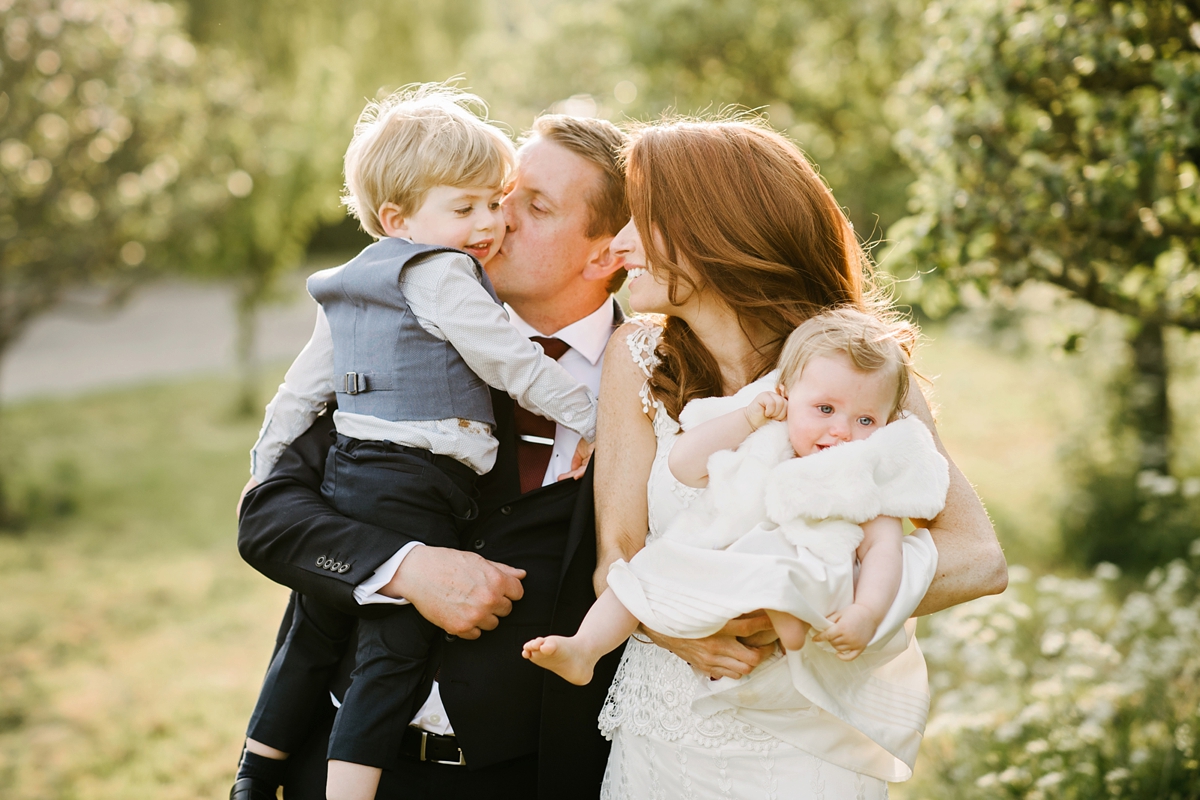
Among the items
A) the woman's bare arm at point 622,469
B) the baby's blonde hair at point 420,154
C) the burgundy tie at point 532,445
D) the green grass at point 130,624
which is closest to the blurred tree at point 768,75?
the green grass at point 130,624

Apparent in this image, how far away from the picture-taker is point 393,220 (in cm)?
236

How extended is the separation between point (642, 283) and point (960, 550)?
83 cm

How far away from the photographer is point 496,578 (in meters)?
2.04

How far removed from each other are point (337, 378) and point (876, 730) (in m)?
1.36

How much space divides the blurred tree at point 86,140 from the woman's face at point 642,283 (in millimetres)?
7072

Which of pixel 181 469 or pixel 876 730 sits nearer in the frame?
pixel 876 730

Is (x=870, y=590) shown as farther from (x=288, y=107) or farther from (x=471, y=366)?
(x=288, y=107)

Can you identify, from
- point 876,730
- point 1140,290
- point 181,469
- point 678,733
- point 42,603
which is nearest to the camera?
point 876,730

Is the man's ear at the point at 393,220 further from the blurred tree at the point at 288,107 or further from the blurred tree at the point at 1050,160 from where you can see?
the blurred tree at the point at 288,107

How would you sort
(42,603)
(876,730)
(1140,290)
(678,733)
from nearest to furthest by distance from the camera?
(876,730), (678,733), (1140,290), (42,603)

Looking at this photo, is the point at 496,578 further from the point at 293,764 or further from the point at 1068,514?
the point at 1068,514

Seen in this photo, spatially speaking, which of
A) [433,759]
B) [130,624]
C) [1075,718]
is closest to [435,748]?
[433,759]

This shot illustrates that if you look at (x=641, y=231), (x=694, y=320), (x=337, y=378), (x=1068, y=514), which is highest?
(x=641, y=231)

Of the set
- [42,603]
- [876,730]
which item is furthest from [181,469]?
[876,730]
